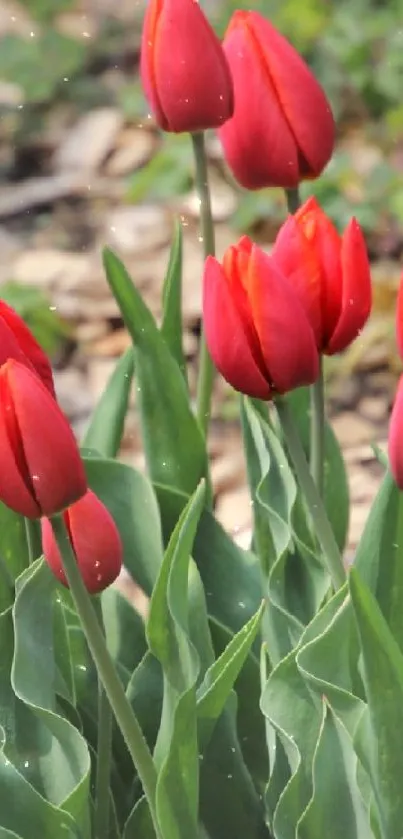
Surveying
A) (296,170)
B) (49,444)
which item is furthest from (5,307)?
(296,170)

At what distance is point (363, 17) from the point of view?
2.63 metres

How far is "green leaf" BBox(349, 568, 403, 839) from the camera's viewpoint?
561 millimetres

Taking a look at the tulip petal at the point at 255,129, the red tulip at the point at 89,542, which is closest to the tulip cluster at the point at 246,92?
the tulip petal at the point at 255,129

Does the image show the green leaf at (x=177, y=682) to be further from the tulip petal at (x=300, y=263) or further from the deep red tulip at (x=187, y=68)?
the deep red tulip at (x=187, y=68)

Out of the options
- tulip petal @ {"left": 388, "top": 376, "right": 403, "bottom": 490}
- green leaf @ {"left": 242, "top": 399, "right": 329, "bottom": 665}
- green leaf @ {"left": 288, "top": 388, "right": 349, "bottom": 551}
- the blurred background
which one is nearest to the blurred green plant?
the blurred background

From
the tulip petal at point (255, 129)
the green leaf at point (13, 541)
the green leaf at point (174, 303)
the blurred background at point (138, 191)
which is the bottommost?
the blurred background at point (138, 191)

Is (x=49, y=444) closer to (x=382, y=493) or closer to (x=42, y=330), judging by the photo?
(x=382, y=493)

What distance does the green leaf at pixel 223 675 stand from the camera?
0.63 m

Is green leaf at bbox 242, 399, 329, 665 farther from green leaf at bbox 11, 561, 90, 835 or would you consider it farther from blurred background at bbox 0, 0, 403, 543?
blurred background at bbox 0, 0, 403, 543

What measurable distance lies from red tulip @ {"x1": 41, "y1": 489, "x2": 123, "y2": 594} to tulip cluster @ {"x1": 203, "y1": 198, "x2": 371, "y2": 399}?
0.08m

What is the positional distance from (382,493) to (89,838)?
9.3 inches

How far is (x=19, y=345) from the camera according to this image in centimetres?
59

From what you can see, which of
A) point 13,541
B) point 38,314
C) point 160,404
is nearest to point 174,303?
point 160,404

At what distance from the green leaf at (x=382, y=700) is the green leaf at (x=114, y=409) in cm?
31
